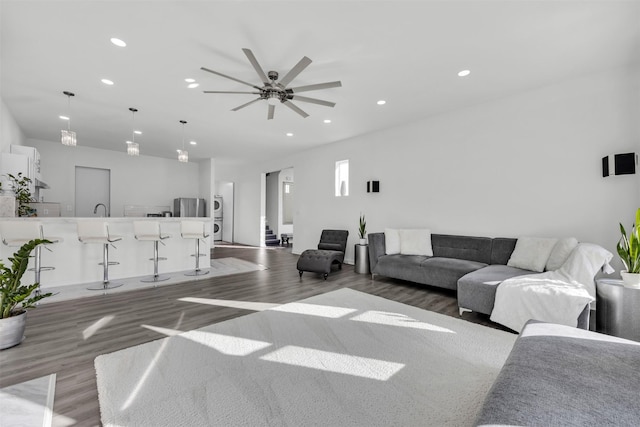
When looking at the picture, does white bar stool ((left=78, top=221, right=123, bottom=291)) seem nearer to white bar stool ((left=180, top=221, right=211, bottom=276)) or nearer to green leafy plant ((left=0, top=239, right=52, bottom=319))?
white bar stool ((left=180, top=221, right=211, bottom=276))

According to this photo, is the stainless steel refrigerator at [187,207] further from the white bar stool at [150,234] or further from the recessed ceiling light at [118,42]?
the recessed ceiling light at [118,42]

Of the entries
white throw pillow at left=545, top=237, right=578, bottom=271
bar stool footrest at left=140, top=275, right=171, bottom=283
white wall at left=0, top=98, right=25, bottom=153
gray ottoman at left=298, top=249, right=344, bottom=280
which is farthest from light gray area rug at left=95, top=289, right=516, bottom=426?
white wall at left=0, top=98, right=25, bottom=153

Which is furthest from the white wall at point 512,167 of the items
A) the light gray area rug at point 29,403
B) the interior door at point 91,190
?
the interior door at point 91,190

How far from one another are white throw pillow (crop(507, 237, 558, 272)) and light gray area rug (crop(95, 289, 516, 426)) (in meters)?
1.40

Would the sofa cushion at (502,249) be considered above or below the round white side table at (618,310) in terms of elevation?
above

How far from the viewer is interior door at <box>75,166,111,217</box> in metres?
7.41

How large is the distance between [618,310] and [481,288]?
1.09 metres

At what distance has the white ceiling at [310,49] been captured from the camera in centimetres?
246

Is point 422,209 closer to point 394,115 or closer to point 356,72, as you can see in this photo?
point 394,115

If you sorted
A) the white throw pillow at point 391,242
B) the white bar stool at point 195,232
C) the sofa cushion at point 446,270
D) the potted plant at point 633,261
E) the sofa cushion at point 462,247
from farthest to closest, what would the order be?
the white bar stool at point 195,232 < the white throw pillow at point 391,242 < the sofa cushion at point 462,247 < the sofa cushion at point 446,270 < the potted plant at point 633,261

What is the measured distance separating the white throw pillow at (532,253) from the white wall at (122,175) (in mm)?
9380

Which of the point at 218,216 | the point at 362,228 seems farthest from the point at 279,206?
the point at 362,228

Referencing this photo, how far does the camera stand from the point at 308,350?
92.9 inches

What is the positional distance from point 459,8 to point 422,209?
351cm
